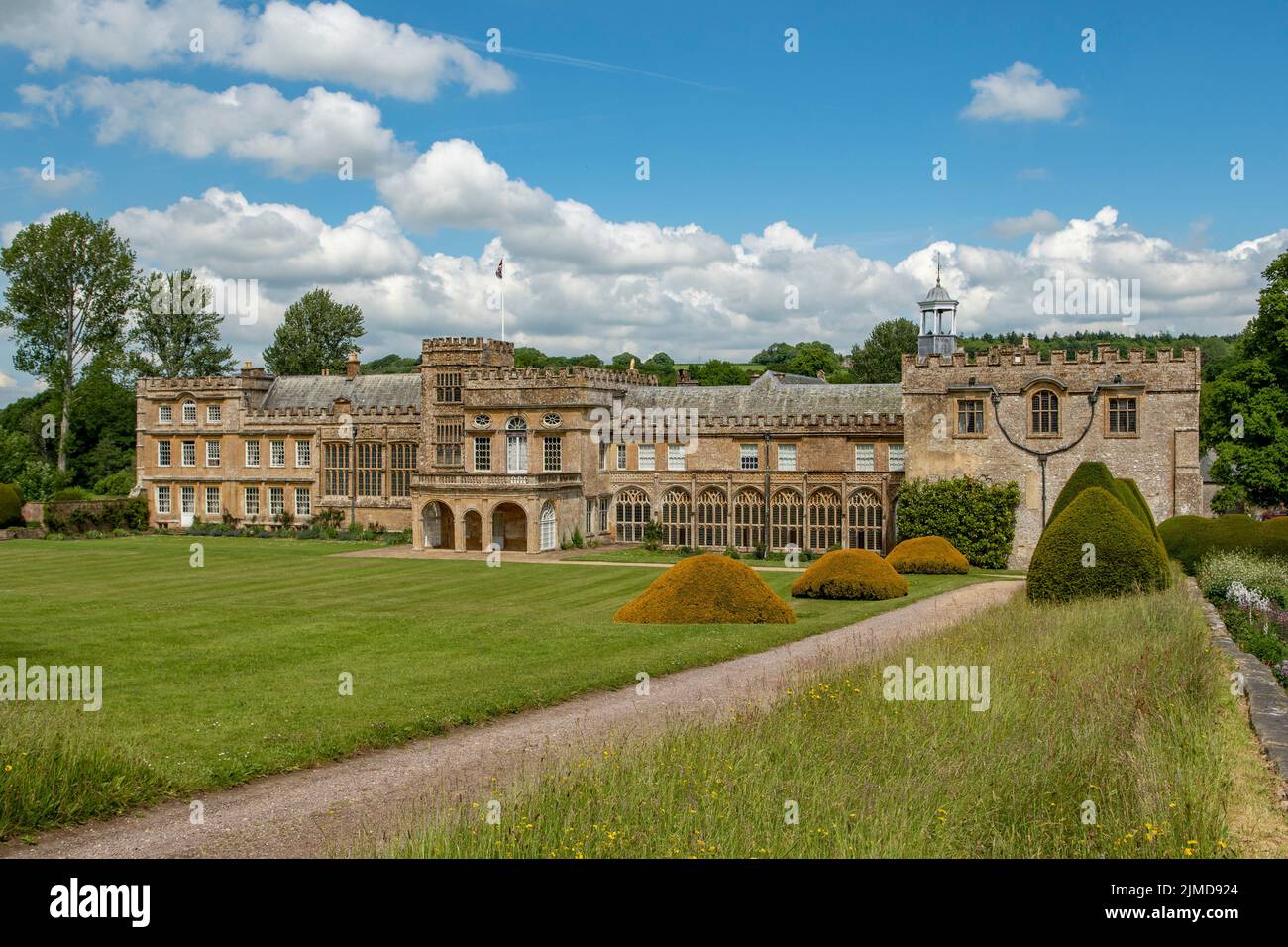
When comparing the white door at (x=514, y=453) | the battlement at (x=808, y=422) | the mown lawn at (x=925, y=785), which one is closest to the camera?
the mown lawn at (x=925, y=785)

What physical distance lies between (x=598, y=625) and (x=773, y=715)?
472 inches

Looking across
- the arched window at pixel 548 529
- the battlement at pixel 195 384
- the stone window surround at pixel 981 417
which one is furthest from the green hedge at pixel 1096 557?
the battlement at pixel 195 384

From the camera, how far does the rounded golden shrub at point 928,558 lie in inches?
1543

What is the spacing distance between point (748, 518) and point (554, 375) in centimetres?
1078

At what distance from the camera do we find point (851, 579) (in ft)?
104

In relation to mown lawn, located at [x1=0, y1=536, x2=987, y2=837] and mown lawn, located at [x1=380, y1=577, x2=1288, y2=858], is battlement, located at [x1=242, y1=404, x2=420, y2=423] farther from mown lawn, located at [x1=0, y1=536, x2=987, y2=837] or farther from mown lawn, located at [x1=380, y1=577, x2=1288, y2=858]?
mown lawn, located at [x1=380, y1=577, x2=1288, y2=858]

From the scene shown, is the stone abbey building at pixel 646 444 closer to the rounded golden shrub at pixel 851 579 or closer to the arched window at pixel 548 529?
the arched window at pixel 548 529

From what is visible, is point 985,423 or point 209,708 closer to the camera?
point 209,708

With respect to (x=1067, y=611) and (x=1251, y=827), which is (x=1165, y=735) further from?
(x=1067, y=611)

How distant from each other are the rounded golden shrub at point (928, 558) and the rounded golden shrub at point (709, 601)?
42.8 feet

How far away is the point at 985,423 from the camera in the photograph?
43406 mm

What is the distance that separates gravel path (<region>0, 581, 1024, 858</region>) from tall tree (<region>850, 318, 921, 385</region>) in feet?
248
